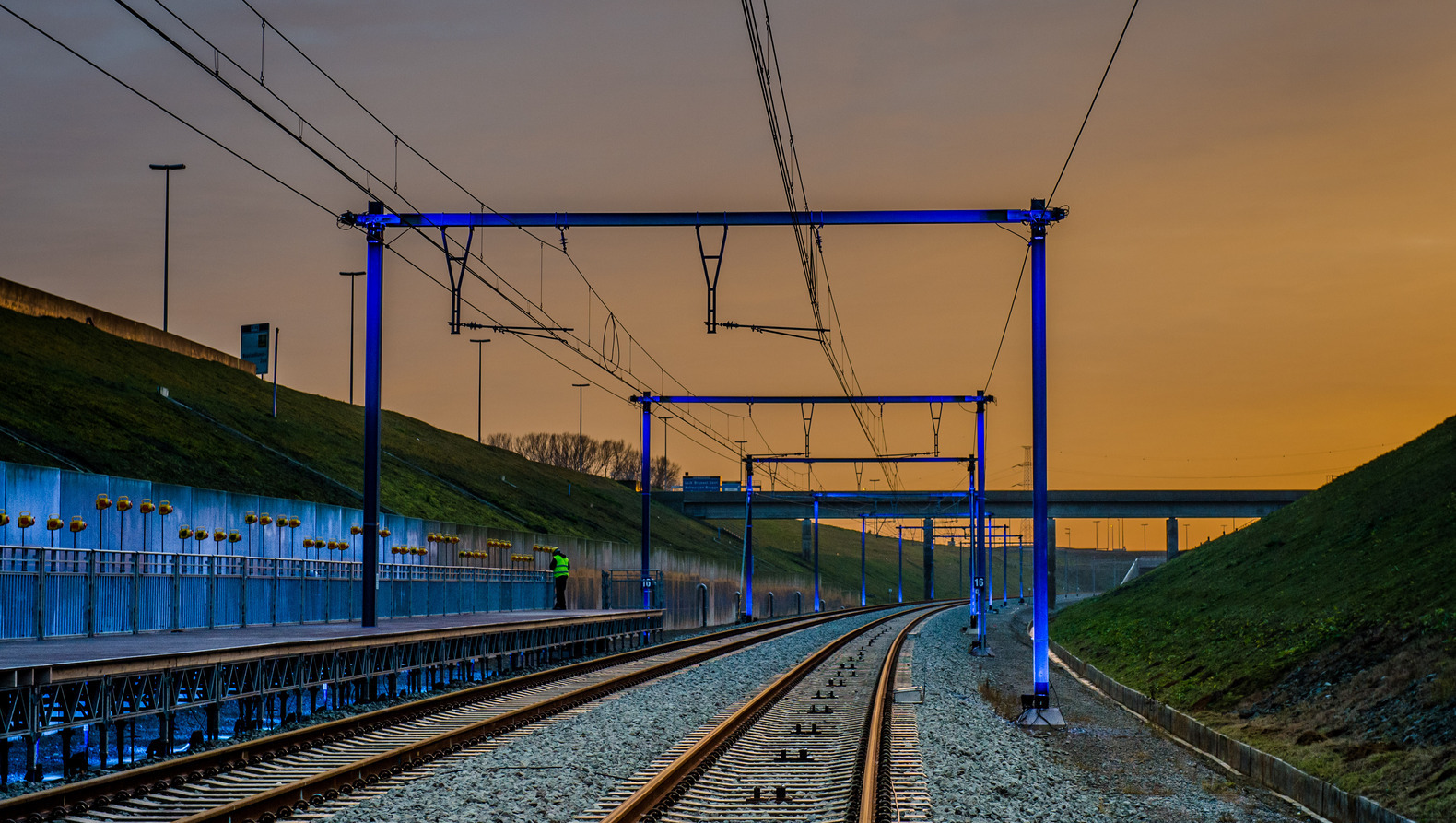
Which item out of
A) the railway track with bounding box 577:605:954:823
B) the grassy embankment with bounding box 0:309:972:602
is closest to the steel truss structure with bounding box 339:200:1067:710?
the railway track with bounding box 577:605:954:823

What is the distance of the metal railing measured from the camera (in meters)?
21.1

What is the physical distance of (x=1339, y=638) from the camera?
75.7 ft

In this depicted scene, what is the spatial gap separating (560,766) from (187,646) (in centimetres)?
614

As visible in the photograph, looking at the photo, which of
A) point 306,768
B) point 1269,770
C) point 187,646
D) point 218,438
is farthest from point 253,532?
point 218,438

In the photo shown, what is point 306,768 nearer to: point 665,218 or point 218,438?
point 665,218

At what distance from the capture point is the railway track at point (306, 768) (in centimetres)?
1225

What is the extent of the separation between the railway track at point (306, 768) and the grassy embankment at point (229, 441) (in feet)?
115

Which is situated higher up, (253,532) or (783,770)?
(253,532)

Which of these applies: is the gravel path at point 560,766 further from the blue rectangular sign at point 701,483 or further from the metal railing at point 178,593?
the blue rectangular sign at point 701,483

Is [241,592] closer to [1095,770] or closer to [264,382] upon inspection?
[1095,770]

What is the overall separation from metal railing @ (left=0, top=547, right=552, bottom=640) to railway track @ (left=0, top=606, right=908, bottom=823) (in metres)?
5.47

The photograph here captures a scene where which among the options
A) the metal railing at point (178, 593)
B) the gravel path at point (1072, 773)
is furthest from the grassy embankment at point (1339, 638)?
the metal railing at point (178, 593)

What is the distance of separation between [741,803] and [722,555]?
375ft

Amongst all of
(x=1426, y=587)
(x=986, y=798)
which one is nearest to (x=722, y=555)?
(x=1426, y=587)
